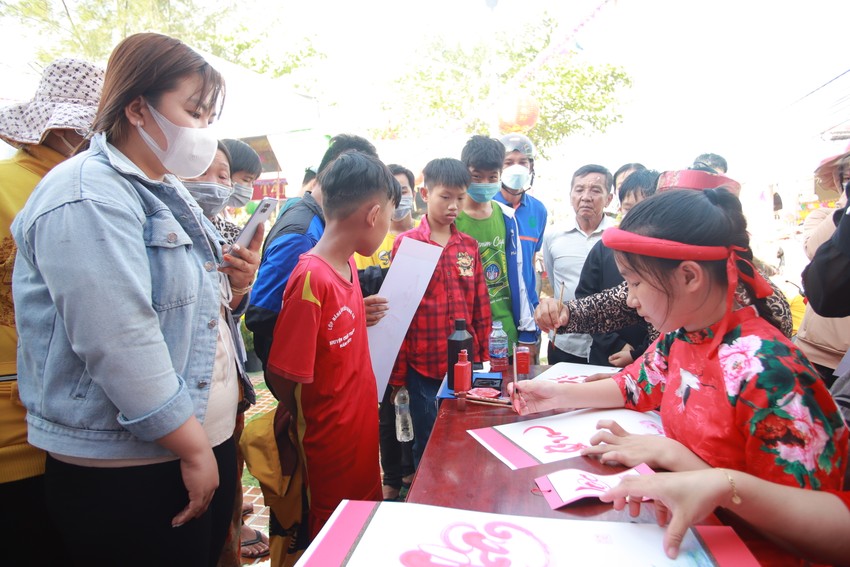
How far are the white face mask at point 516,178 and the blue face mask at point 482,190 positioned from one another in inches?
19.3

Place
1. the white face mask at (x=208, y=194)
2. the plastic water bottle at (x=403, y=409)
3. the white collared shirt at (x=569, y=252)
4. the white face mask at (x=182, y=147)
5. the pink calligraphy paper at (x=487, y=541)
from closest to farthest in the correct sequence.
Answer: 1. the pink calligraphy paper at (x=487, y=541)
2. the white face mask at (x=182, y=147)
3. the white face mask at (x=208, y=194)
4. the plastic water bottle at (x=403, y=409)
5. the white collared shirt at (x=569, y=252)

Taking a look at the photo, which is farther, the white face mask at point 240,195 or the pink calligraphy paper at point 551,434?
the white face mask at point 240,195

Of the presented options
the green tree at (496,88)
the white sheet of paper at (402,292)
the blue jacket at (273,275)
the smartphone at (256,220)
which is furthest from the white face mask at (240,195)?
the green tree at (496,88)

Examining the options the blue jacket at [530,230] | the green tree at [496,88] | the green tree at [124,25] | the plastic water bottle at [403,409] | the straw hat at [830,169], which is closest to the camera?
the straw hat at [830,169]

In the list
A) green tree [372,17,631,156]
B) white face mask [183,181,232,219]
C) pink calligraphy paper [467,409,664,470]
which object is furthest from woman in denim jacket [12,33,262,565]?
green tree [372,17,631,156]

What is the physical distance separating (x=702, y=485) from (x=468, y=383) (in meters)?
0.95

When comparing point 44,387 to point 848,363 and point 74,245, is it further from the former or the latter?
point 848,363

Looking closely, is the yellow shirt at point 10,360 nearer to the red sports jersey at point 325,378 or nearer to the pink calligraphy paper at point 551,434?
the red sports jersey at point 325,378

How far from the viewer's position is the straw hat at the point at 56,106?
4.60 feet

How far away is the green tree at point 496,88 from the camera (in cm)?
1371

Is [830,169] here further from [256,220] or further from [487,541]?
[256,220]

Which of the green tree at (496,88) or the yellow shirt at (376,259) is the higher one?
the green tree at (496,88)

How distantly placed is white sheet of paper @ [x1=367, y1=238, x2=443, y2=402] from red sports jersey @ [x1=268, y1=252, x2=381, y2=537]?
1.43ft

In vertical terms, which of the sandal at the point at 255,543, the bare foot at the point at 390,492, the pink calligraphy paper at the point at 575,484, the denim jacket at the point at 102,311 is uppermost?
the denim jacket at the point at 102,311
